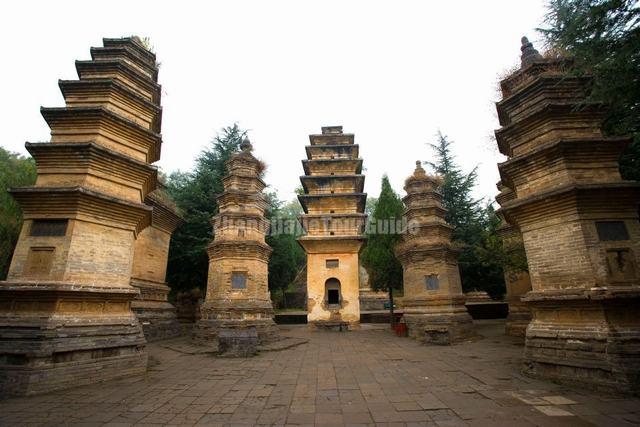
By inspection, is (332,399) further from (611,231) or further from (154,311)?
(154,311)

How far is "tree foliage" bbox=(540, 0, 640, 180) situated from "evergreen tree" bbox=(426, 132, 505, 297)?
1515cm

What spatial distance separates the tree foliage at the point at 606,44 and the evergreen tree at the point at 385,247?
49.1 feet

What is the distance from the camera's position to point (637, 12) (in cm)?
463

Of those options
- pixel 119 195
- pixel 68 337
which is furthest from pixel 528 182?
pixel 68 337

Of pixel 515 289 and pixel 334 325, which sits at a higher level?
pixel 515 289

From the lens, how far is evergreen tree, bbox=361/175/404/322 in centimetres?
2089

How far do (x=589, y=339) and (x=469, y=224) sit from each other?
1650cm

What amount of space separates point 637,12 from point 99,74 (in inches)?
474

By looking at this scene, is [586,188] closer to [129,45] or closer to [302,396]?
[302,396]

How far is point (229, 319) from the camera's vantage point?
1302 cm

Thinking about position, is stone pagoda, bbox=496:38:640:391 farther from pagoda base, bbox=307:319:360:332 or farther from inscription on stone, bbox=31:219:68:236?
pagoda base, bbox=307:319:360:332

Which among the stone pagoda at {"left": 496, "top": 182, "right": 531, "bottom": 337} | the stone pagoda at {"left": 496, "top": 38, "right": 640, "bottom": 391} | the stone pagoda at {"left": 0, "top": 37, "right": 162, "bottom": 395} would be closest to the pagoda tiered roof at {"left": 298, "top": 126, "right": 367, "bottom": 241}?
the stone pagoda at {"left": 496, "top": 182, "right": 531, "bottom": 337}

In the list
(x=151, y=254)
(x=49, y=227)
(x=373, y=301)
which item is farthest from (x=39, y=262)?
(x=373, y=301)

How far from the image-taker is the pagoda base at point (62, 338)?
6.15 m
